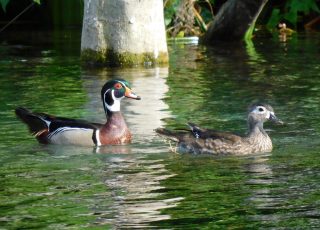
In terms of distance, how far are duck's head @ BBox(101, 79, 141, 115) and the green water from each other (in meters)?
0.41

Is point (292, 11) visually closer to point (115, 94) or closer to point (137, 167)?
point (115, 94)

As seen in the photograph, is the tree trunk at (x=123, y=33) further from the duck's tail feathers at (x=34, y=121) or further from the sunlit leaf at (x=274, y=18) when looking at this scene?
the sunlit leaf at (x=274, y=18)

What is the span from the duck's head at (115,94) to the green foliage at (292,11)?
12.1 metres

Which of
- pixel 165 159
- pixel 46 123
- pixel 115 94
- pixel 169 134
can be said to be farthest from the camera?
pixel 115 94

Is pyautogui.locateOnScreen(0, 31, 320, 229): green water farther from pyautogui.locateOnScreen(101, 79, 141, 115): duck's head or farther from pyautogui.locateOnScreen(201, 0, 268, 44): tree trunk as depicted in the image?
pyautogui.locateOnScreen(201, 0, 268, 44): tree trunk

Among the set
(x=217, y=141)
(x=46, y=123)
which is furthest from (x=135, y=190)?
(x=46, y=123)

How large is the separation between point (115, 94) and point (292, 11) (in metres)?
12.4

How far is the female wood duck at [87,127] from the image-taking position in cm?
1283

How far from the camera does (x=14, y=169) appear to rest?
1138 centimetres

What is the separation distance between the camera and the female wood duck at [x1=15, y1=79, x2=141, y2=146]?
1283cm

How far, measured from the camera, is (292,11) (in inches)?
993

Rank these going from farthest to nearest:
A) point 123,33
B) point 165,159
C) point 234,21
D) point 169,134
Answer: point 234,21, point 123,33, point 169,134, point 165,159

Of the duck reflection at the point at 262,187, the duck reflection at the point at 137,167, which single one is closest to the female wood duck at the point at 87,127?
the duck reflection at the point at 137,167

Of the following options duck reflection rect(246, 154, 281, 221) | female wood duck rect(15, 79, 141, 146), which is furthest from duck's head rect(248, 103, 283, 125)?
female wood duck rect(15, 79, 141, 146)
